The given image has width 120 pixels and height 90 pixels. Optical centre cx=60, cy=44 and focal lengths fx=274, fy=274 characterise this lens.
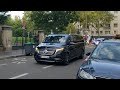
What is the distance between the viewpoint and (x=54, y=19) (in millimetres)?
43531

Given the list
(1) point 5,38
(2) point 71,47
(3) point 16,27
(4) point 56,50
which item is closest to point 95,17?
(3) point 16,27

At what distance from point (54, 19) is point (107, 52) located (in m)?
36.6

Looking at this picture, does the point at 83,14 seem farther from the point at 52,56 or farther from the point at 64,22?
the point at 52,56

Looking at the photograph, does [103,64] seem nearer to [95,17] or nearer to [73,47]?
[73,47]

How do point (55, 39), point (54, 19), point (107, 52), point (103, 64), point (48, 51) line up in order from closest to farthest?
1. point (103, 64)
2. point (107, 52)
3. point (48, 51)
4. point (55, 39)
5. point (54, 19)

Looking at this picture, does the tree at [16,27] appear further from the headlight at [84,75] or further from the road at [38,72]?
the headlight at [84,75]

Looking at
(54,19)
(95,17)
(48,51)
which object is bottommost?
(48,51)

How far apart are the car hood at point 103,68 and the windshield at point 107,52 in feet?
1.30

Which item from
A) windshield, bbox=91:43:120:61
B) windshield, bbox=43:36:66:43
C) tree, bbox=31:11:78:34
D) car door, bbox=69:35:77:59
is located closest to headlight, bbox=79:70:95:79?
windshield, bbox=91:43:120:61

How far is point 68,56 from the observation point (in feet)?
48.5

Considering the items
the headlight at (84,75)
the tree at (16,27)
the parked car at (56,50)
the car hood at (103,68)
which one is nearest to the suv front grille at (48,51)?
the parked car at (56,50)

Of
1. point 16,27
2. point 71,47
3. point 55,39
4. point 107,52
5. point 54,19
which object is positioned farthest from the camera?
point 16,27
